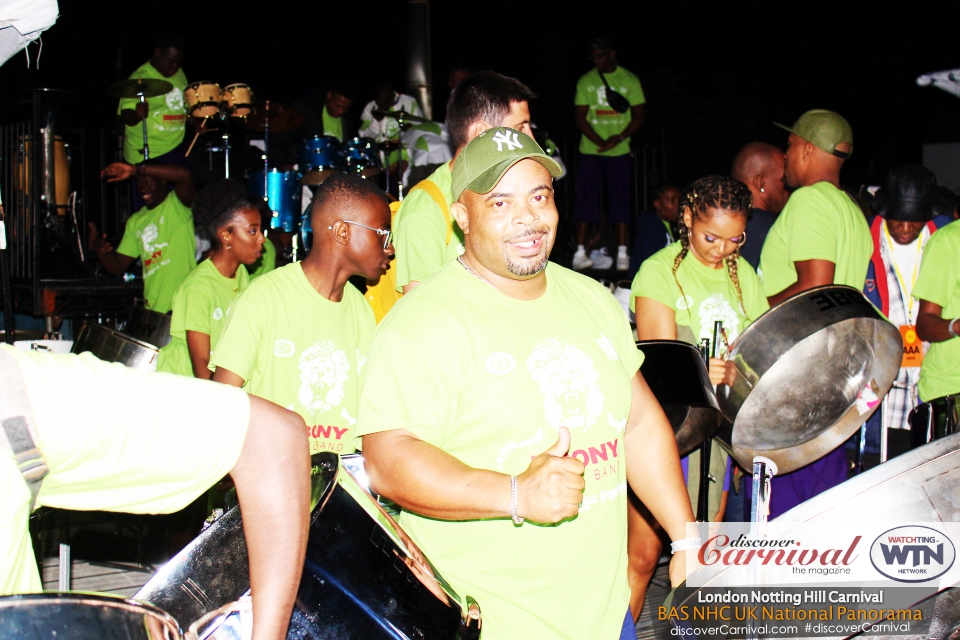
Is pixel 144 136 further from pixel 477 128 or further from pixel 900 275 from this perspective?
pixel 900 275

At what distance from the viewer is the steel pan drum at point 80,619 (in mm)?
815

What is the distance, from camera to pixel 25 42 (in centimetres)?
201

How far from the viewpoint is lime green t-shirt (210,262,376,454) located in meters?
2.19

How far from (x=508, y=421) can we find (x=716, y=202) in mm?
1552

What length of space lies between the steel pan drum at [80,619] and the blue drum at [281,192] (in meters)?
6.15

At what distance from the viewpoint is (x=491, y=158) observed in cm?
152

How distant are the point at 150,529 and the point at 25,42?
8.06ft

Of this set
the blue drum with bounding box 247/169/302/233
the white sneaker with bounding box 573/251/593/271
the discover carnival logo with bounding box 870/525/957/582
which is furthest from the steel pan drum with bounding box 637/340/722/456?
the blue drum with bounding box 247/169/302/233

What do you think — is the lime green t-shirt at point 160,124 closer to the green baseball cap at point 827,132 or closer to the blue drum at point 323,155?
the blue drum at point 323,155

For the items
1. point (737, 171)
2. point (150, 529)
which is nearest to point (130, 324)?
point (150, 529)

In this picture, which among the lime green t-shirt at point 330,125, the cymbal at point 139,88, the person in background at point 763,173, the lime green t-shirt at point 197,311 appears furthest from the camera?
the lime green t-shirt at point 330,125

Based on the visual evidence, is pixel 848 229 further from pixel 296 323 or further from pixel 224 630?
pixel 224 630

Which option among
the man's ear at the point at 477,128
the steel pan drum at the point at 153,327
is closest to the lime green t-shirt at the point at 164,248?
the steel pan drum at the point at 153,327

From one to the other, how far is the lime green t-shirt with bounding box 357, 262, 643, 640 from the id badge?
247cm
